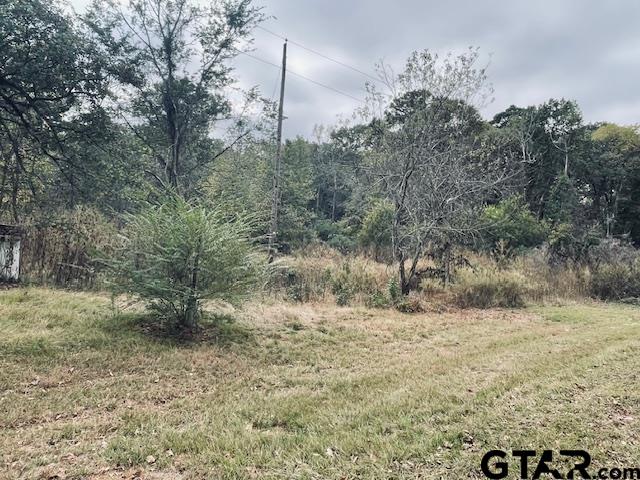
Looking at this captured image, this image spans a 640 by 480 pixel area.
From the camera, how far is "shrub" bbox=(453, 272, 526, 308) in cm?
917

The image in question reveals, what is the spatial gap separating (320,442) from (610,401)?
236 centimetres

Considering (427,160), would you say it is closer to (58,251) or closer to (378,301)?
(378,301)

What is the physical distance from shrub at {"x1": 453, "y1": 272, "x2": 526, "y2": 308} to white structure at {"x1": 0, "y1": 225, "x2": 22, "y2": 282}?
8.73m

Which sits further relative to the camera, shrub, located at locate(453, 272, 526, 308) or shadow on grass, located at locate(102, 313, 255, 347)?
shrub, located at locate(453, 272, 526, 308)

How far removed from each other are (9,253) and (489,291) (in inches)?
382

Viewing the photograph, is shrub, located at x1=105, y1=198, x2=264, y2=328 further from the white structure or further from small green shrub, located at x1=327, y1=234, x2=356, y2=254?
small green shrub, located at x1=327, y1=234, x2=356, y2=254

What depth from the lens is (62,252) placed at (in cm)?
743

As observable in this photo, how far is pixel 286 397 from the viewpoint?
3561 mm

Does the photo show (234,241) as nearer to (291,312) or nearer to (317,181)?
(291,312)

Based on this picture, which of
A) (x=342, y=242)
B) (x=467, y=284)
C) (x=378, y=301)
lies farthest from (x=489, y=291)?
(x=342, y=242)

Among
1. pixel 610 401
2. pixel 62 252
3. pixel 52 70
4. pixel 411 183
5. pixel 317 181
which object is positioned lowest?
pixel 610 401

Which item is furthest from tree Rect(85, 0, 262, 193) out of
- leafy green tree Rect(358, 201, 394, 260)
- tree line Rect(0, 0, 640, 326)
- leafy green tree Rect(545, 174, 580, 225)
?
leafy green tree Rect(545, 174, 580, 225)

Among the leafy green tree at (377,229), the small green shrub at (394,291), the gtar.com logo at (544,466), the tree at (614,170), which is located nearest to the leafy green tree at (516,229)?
the leafy green tree at (377,229)

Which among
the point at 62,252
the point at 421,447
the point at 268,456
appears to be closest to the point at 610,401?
the point at 421,447
